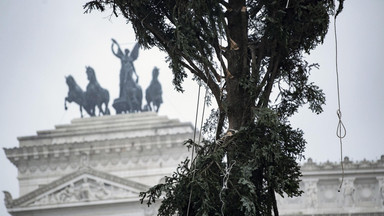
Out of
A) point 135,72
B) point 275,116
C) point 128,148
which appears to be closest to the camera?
point 275,116

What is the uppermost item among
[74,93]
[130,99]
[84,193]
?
[74,93]

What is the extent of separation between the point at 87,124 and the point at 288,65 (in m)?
48.7

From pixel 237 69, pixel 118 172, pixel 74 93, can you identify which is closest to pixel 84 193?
pixel 118 172

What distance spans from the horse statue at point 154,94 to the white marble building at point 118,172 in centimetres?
225

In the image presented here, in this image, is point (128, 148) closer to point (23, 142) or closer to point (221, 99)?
point (23, 142)

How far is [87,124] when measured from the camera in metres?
62.0

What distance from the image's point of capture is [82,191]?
50.4 metres

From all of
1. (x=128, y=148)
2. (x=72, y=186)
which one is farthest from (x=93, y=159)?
(x=72, y=186)

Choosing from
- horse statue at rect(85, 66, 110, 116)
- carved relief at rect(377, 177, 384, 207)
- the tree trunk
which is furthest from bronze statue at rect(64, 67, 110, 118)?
Result: the tree trunk

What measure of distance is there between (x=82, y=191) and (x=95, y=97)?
14.9 m

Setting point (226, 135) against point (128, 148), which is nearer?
point (226, 135)

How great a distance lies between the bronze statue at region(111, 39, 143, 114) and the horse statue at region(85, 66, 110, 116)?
30.1 inches

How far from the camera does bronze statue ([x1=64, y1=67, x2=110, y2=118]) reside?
63.9 m

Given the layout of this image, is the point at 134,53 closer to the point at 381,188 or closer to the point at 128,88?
the point at 128,88
